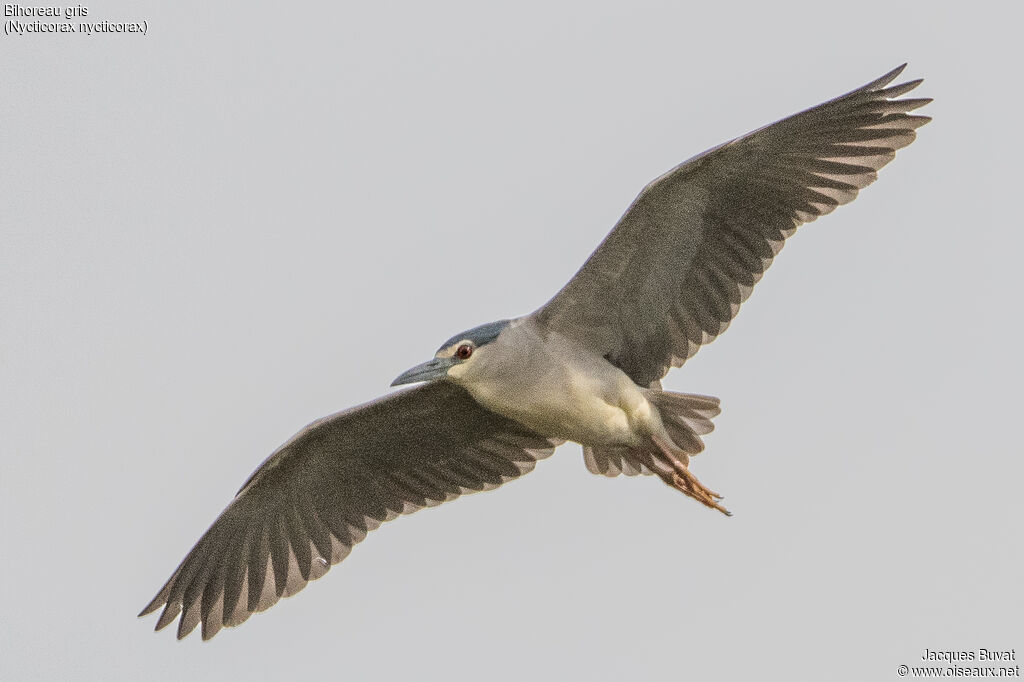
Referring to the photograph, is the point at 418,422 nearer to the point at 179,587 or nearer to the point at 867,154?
the point at 179,587

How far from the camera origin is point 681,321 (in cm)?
949

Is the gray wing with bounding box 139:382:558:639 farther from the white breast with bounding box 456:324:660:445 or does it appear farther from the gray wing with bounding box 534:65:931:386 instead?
the gray wing with bounding box 534:65:931:386

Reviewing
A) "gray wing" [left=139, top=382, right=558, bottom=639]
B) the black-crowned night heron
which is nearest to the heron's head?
the black-crowned night heron

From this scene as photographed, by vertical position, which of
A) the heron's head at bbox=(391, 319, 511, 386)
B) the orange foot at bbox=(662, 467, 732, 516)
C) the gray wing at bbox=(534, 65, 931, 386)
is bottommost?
the orange foot at bbox=(662, 467, 732, 516)

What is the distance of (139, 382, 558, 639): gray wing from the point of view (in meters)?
9.84

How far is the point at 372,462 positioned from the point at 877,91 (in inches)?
147

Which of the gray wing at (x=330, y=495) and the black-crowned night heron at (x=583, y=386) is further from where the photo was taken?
the gray wing at (x=330, y=495)

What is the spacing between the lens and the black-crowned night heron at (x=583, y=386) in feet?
29.5

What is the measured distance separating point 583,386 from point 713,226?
1.19 metres

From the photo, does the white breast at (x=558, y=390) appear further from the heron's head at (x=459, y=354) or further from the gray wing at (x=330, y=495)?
the gray wing at (x=330, y=495)

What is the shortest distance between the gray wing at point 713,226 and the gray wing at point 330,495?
962mm

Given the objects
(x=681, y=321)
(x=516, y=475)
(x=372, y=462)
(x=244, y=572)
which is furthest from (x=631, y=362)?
(x=244, y=572)

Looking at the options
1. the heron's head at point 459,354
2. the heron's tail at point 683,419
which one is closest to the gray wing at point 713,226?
the heron's tail at point 683,419

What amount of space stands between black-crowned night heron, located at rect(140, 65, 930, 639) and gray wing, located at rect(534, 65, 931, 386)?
1cm
